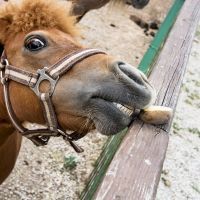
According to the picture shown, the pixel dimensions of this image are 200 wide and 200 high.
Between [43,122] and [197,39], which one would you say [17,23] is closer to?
[43,122]

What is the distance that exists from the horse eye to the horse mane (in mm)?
139

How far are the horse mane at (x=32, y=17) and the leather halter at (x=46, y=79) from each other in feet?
0.60

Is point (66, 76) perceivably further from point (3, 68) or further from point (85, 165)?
point (85, 165)

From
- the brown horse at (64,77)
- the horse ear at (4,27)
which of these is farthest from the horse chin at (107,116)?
the horse ear at (4,27)

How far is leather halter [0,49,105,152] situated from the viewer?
2.17 metres

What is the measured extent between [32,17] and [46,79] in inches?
16.3

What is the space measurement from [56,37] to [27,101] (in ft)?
1.24

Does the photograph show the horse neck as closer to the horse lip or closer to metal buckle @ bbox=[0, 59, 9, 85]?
metal buckle @ bbox=[0, 59, 9, 85]

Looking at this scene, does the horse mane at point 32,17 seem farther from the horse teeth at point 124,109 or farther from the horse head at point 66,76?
the horse teeth at point 124,109

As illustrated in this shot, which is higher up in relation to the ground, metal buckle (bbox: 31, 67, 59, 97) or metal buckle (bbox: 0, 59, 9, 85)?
metal buckle (bbox: 31, 67, 59, 97)

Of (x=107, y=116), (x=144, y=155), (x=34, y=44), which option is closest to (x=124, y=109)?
(x=107, y=116)

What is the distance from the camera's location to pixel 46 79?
220 cm

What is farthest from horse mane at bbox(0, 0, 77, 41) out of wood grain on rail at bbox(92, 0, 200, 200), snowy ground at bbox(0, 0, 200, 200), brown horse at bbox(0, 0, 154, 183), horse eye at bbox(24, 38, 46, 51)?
wood grain on rail at bbox(92, 0, 200, 200)

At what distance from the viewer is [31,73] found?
2.25 m
